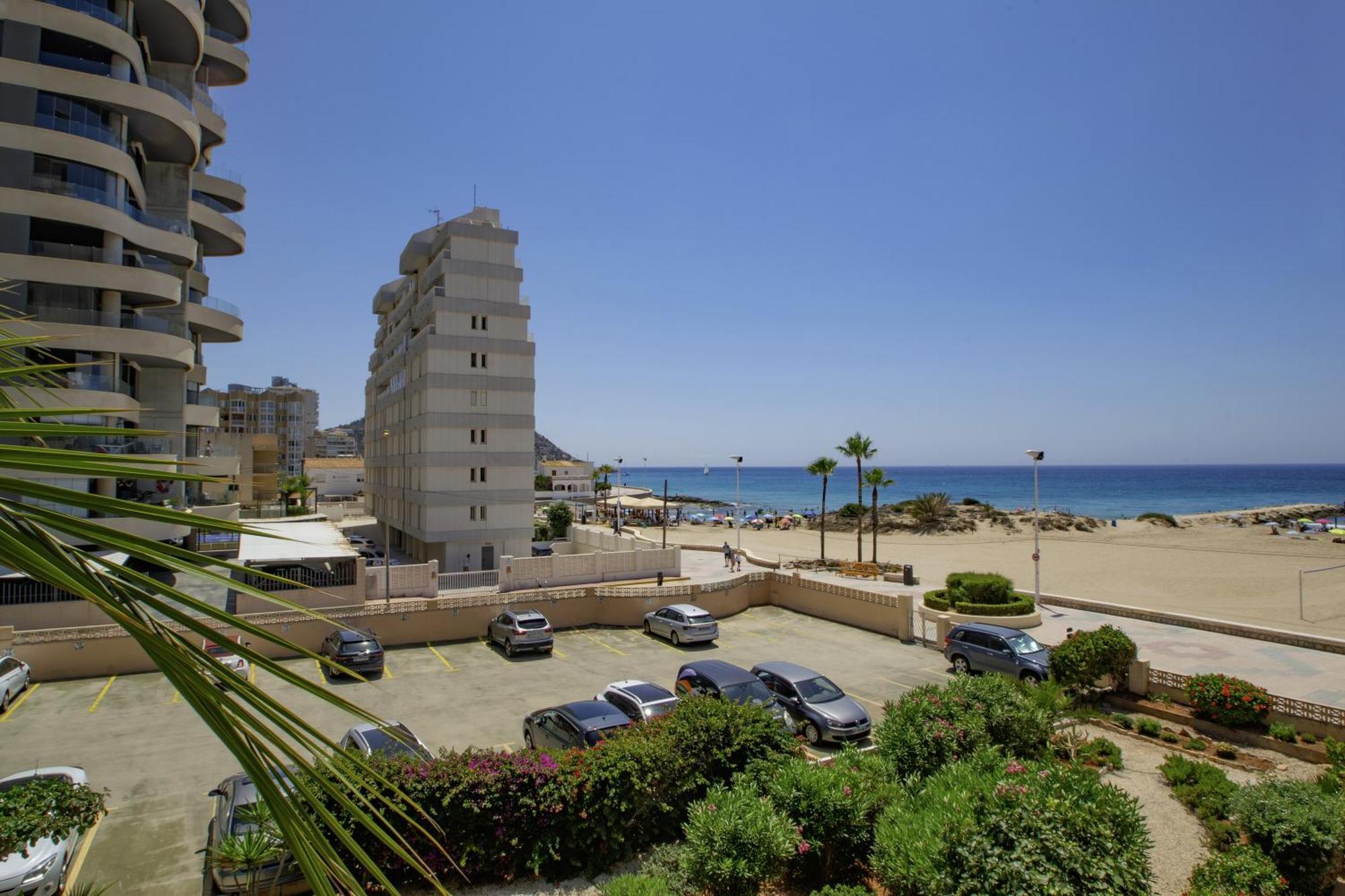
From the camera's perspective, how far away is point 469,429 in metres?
38.8

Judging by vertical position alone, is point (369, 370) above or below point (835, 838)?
above

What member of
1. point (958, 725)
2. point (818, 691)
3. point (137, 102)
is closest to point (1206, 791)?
point (958, 725)

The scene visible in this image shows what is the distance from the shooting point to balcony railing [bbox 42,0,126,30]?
88.9 ft

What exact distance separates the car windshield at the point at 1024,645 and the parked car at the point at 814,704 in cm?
616

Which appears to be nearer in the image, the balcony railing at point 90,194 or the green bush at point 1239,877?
the green bush at point 1239,877

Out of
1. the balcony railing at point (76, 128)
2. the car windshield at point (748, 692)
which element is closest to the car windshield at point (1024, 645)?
the car windshield at point (748, 692)

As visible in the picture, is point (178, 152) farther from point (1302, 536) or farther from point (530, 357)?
point (1302, 536)

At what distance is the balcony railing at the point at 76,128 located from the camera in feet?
87.1

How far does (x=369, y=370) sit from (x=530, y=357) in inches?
1289

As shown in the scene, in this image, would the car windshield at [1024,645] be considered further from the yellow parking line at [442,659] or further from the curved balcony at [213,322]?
the curved balcony at [213,322]

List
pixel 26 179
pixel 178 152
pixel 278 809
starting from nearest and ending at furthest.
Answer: pixel 278 809 < pixel 26 179 < pixel 178 152

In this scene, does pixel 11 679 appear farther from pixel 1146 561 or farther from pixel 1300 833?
pixel 1146 561

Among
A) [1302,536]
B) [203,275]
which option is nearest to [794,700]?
[203,275]

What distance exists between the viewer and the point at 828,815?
34.6ft
